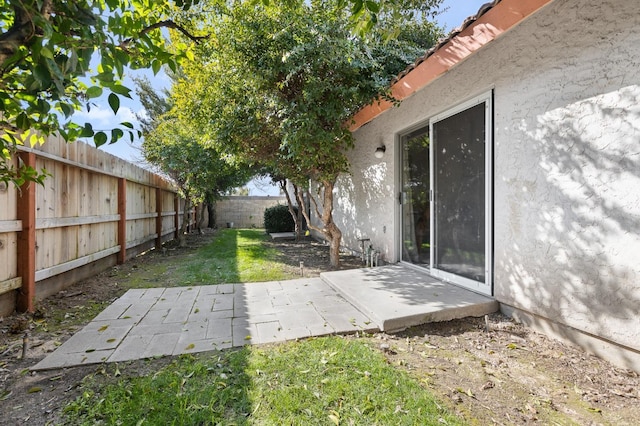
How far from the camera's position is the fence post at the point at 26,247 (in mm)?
3322

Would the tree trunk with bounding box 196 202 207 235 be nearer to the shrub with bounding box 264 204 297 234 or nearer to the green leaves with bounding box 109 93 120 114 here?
the shrub with bounding box 264 204 297 234

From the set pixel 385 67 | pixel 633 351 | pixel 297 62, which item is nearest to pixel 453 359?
pixel 633 351

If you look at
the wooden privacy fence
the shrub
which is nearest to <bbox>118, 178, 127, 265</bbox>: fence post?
the wooden privacy fence

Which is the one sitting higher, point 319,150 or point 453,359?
point 319,150

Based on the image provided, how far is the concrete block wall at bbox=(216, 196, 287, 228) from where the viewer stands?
17328mm

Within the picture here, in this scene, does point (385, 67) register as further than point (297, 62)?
Yes

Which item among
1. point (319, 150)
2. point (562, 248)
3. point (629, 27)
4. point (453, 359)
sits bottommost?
point (453, 359)

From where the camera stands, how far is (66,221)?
421 cm

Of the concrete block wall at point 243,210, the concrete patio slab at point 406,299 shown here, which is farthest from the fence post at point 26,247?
the concrete block wall at point 243,210

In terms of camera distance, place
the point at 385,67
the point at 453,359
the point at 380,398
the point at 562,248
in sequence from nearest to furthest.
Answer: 1. the point at 380,398
2. the point at 453,359
3. the point at 562,248
4. the point at 385,67

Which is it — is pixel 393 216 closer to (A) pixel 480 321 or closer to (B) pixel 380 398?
(A) pixel 480 321

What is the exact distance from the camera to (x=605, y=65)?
7.92ft

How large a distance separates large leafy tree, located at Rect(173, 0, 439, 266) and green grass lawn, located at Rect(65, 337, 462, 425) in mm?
3118

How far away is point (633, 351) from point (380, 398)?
77.1 inches
